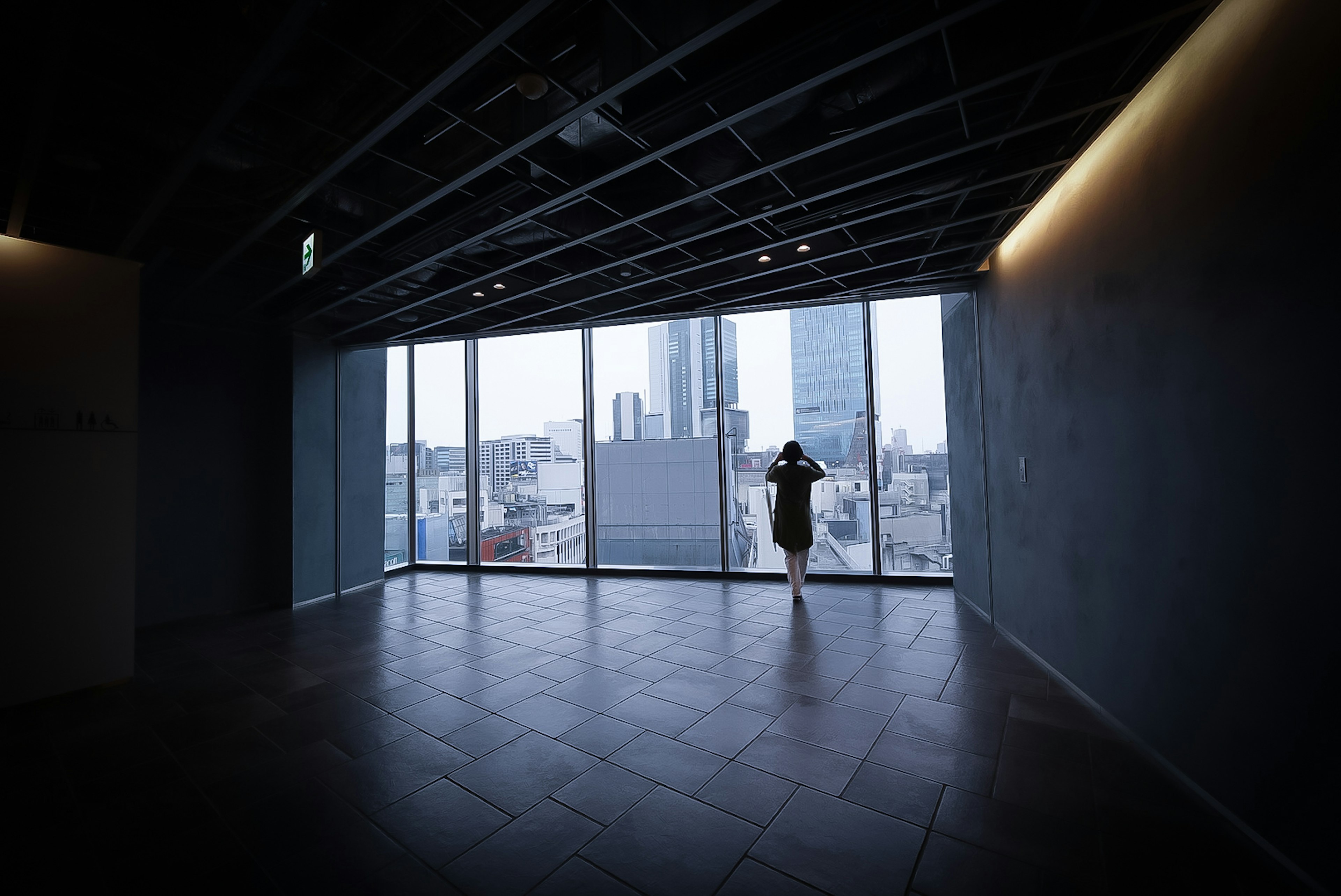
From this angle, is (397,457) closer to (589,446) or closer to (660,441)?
(589,446)

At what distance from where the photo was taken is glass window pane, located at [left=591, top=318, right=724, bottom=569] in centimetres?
825

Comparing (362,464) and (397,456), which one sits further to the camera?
(397,456)

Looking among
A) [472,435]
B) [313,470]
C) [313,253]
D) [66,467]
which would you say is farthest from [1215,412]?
[472,435]

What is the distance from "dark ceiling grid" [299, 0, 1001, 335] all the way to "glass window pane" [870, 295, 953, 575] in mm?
3965

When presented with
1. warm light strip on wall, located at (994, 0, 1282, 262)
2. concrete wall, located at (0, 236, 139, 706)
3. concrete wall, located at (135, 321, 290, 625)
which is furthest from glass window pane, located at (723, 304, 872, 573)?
concrete wall, located at (0, 236, 139, 706)

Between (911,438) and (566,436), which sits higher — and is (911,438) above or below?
below

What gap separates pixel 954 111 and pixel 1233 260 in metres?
1.69

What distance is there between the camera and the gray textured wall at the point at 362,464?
25.6 ft

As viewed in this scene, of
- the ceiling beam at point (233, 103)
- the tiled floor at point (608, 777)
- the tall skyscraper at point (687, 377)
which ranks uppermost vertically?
the ceiling beam at point (233, 103)

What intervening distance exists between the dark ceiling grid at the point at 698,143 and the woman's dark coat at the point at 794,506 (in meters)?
3.64

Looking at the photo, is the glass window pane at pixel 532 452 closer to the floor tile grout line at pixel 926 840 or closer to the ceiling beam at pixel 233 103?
the ceiling beam at pixel 233 103

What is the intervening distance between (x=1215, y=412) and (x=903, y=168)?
2.13 meters

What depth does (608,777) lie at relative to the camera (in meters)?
2.92

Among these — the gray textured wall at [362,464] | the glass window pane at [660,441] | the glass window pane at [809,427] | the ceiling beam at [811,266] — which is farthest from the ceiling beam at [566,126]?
the glass window pane at [809,427]
